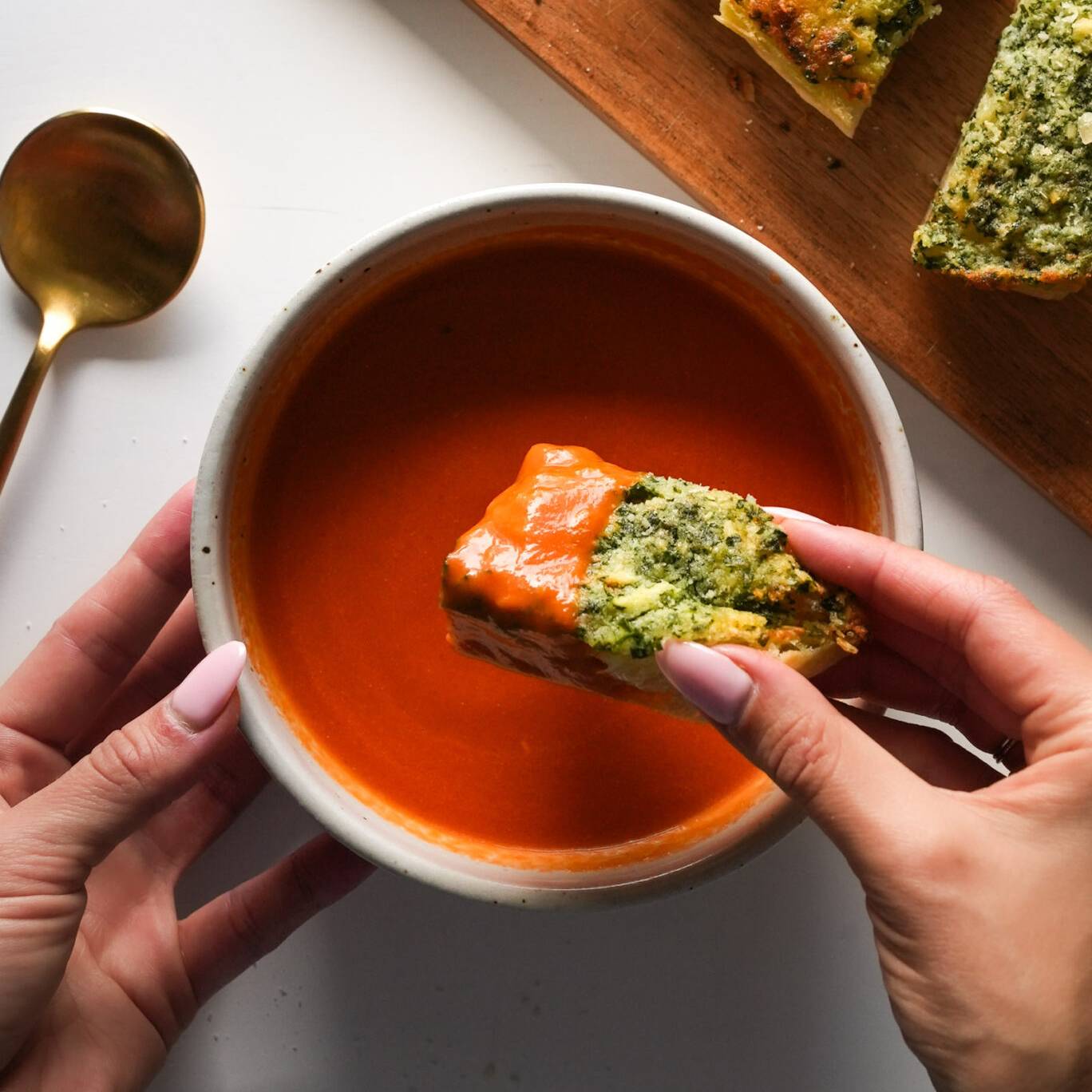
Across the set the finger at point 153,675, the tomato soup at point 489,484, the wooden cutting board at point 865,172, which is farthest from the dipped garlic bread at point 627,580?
the finger at point 153,675

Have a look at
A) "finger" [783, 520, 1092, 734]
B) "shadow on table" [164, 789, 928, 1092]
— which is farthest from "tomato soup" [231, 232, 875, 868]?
"shadow on table" [164, 789, 928, 1092]

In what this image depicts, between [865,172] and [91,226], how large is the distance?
1.35 metres

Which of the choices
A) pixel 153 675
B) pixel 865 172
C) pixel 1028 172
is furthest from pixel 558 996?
pixel 1028 172

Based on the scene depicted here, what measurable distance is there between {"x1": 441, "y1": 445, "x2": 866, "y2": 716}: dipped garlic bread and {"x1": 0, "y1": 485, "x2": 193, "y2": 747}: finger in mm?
617

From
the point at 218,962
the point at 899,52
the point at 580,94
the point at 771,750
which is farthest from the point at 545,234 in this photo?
the point at 218,962

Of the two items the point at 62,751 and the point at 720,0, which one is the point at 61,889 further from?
the point at 720,0

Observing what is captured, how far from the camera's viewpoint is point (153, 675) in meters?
2.08

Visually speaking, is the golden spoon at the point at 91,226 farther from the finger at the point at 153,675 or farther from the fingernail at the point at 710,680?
the fingernail at the point at 710,680

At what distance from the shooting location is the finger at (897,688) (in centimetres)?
181

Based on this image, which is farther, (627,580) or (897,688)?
(897,688)

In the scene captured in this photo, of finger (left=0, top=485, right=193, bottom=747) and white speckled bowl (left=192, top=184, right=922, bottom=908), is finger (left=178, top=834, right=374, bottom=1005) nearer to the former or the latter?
white speckled bowl (left=192, top=184, right=922, bottom=908)

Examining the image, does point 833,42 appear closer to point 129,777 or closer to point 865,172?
point 865,172

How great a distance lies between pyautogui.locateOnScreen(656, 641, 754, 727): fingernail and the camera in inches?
52.4

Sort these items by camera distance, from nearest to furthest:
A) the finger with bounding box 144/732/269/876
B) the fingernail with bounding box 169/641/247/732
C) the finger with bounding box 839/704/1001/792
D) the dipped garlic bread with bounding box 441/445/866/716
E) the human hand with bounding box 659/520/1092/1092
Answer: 1. the human hand with bounding box 659/520/1092/1092
2. the dipped garlic bread with bounding box 441/445/866/716
3. the fingernail with bounding box 169/641/247/732
4. the finger with bounding box 839/704/1001/792
5. the finger with bounding box 144/732/269/876
